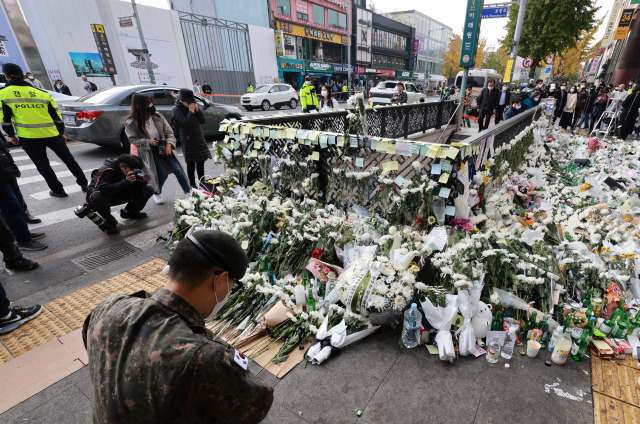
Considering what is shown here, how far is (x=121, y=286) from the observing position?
3.19 m

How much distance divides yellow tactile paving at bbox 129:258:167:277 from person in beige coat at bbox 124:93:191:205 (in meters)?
1.85

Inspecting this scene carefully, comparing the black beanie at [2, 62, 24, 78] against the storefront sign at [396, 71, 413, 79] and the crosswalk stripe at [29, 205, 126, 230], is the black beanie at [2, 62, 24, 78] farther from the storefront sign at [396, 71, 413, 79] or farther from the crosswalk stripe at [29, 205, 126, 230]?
the storefront sign at [396, 71, 413, 79]

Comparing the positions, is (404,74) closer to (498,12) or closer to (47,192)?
(498,12)

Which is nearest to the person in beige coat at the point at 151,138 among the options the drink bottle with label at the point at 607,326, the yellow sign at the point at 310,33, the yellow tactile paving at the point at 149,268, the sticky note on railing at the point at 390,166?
the yellow tactile paving at the point at 149,268

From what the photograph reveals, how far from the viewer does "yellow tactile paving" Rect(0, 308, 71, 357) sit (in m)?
2.45

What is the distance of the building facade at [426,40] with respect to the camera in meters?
56.9

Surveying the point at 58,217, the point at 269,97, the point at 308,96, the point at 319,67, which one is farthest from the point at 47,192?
the point at 319,67

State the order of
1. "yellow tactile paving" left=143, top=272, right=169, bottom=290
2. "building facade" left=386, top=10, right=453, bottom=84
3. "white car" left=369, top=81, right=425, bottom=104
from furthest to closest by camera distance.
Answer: "building facade" left=386, top=10, right=453, bottom=84, "white car" left=369, top=81, right=425, bottom=104, "yellow tactile paving" left=143, top=272, right=169, bottom=290

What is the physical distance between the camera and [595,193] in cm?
466

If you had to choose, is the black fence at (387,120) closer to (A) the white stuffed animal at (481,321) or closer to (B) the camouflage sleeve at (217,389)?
(A) the white stuffed animal at (481,321)

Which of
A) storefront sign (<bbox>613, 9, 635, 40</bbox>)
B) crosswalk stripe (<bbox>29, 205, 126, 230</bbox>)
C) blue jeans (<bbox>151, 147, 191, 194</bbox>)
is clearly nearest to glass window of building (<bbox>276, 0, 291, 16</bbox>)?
storefront sign (<bbox>613, 9, 635, 40</bbox>)

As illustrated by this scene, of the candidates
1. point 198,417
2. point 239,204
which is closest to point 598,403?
point 198,417

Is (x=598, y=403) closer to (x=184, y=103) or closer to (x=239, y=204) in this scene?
(x=239, y=204)

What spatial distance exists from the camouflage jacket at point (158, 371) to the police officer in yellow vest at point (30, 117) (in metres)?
5.10
